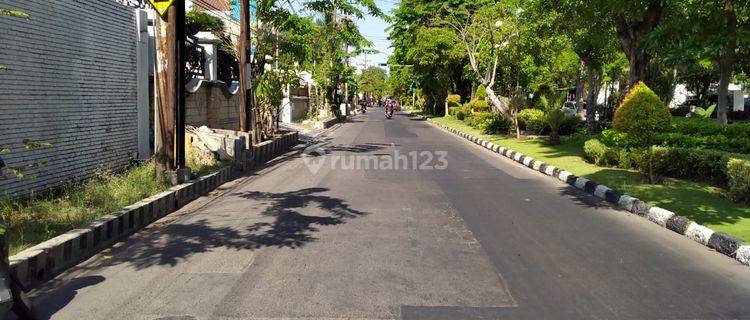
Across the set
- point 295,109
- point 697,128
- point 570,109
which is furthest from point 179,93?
point 295,109

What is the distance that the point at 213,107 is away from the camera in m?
16.8

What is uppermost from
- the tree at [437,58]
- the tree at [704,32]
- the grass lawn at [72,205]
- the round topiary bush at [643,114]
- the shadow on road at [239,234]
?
the tree at [437,58]

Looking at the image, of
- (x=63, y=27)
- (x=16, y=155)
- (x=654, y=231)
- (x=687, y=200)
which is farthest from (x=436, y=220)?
(x=63, y=27)

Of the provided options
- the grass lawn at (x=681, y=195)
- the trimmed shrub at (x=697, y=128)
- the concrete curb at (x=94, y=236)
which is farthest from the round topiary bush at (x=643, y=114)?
the concrete curb at (x=94, y=236)

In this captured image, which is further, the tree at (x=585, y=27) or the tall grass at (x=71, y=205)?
the tree at (x=585, y=27)

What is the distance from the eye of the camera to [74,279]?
505cm

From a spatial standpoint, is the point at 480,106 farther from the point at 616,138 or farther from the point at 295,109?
the point at 616,138

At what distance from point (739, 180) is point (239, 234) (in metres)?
6.53

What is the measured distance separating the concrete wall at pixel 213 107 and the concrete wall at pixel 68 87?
12.7ft

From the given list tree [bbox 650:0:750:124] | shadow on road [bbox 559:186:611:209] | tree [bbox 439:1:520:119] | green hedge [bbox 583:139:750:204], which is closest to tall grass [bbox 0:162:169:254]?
shadow on road [bbox 559:186:611:209]

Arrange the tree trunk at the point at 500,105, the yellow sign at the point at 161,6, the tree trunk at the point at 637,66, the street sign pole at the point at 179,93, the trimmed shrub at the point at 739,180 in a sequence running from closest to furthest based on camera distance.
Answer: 1. the trimmed shrub at the point at 739,180
2. the yellow sign at the point at 161,6
3. the street sign pole at the point at 179,93
4. the tree trunk at the point at 637,66
5. the tree trunk at the point at 500,105

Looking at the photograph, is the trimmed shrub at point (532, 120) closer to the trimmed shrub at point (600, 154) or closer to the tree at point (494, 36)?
the tree at point (494, 36)

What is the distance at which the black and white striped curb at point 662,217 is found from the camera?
235 inches

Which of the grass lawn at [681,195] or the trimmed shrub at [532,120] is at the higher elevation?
the trimmed shrub at [532,120]
